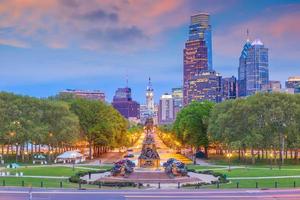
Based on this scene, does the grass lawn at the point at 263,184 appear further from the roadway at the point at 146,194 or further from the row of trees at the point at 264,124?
the row of trees at the point at 264,124

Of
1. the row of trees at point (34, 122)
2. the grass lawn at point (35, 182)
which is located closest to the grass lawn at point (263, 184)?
the grass lawn at point (35, 182)

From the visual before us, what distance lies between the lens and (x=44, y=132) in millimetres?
111375

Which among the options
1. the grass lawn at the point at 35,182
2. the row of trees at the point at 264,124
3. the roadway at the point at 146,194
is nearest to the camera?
the roadway at the point at 146,194

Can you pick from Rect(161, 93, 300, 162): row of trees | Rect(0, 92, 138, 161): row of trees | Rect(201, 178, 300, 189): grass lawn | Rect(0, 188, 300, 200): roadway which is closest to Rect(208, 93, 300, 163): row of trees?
Rect(161, 93, 300, 162): row of trees

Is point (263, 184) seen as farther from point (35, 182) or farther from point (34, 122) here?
point (34, 122)

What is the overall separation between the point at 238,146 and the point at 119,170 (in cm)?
4076

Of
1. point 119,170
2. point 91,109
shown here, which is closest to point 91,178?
point 119,170

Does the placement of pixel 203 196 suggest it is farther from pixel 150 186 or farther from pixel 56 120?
pixel 56 120

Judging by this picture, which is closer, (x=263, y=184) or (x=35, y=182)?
(x=263, y=184)

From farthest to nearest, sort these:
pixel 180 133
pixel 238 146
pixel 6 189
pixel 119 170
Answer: pixel 180 133 → pixel 238 146 → pixel 119 170 → pixel 6 189

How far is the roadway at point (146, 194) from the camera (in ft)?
166

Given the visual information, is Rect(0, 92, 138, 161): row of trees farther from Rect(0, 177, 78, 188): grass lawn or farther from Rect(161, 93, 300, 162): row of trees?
Rect(0, 177, 78, 188): grass lawn

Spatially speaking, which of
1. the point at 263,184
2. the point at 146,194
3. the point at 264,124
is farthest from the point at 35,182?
the point at 264,124

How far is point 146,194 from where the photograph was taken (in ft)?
178
